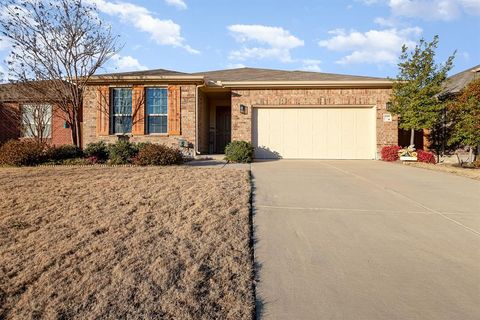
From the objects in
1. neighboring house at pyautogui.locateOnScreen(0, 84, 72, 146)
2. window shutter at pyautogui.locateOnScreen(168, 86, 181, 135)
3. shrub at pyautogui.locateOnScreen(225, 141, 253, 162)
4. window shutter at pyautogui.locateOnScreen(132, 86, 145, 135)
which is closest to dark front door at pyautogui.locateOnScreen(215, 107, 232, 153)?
window shutter at pyautogui.locateOnScreen(168, 86, 181, 135)

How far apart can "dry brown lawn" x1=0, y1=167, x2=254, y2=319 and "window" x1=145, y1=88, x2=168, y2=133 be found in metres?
7.78

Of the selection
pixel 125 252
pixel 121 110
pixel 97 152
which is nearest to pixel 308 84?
pixel 121 110

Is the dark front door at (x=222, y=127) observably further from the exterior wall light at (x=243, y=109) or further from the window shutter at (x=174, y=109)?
the window shutter at (x=174, y=109)

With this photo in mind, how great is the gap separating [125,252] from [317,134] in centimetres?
1169

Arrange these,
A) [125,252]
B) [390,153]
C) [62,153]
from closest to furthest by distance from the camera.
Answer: [125,252] < [62,153] < [390,153]

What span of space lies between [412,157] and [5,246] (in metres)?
13.2

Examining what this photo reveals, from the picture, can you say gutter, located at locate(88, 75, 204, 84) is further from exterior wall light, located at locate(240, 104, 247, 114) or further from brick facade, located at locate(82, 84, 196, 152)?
exterior wall light, located at locate(240, 104, 247, 114)

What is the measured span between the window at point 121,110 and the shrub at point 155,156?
4127 millimetres

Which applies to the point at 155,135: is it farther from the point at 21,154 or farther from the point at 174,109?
the point at 21,154

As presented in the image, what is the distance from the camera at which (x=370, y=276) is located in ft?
10.5

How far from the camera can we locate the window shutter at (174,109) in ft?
45.1

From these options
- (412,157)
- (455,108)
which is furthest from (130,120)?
(455,108)

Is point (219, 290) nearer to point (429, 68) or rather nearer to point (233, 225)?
point (233, 225)

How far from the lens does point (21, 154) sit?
10.1 metres
